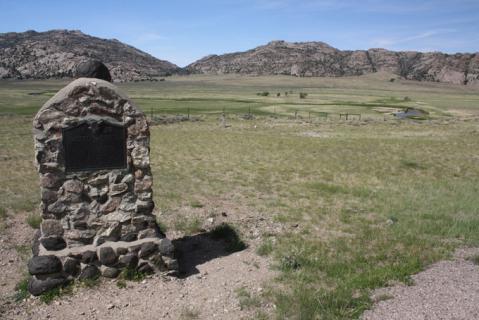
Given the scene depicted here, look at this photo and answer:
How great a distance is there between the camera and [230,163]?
20172 millimetres

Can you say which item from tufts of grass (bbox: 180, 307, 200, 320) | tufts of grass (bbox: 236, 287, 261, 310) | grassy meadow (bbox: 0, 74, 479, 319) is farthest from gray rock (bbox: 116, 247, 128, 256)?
grassy meadow (bbox: 0, 74, 479, 319)

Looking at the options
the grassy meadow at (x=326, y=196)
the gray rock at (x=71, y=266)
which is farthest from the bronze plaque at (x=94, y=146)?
the grassy meadow at (x=326, y=196)

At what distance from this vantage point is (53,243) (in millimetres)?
7188

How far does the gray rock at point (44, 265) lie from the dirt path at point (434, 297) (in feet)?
16.0

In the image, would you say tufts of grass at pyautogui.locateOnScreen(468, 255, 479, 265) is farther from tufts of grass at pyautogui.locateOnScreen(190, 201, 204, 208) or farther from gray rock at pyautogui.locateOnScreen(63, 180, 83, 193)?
gray rock at pyautogui.locateOnScreen(63, 180, 83, 193)

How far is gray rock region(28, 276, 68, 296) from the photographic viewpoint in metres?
6.79

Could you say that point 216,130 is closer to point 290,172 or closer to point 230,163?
point 230,163

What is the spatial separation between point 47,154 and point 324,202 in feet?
28.3

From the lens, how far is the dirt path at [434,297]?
6023 millimetres

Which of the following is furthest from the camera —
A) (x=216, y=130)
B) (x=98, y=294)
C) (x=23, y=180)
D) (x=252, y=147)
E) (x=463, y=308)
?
(x=216, y=130)

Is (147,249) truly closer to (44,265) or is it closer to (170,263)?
(170,263)

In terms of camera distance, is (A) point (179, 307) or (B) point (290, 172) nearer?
(A) point (179, 307)

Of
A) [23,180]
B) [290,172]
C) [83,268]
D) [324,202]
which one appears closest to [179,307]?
[83,268]

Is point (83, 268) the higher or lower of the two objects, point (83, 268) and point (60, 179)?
the lower
